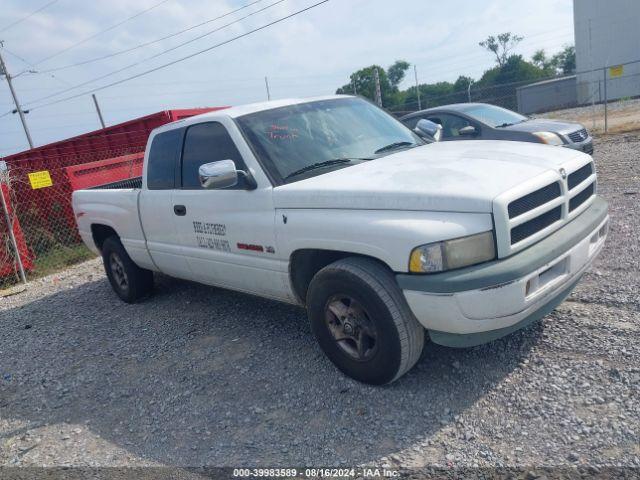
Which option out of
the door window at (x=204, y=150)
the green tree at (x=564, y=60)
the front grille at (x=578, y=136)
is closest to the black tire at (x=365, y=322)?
the door window at (x=204, y=150)

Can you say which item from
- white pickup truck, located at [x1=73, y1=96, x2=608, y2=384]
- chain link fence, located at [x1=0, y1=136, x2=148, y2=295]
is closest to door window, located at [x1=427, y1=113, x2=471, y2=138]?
white pickup truck, located at [x1=73, y1=96, x2=608, y2=384]

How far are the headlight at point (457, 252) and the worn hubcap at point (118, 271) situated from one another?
4156 mm

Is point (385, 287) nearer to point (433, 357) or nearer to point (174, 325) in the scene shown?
point (433, 357)

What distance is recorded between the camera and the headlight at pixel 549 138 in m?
8.70

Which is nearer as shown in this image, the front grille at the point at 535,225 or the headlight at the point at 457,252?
the headlight at the point at 457,252

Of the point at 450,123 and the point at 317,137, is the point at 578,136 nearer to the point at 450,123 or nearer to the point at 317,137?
the point at 450,123

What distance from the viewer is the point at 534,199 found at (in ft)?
10.1

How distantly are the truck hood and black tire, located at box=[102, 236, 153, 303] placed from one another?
2.89 meters

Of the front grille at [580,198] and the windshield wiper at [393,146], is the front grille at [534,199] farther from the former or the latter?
the windshield wiper at [393,146]

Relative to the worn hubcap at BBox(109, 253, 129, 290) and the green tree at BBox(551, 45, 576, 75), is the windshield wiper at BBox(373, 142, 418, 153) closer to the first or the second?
the worn hubcap at BBox(109, 253, 129, 290)

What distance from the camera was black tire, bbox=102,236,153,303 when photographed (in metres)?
5.87

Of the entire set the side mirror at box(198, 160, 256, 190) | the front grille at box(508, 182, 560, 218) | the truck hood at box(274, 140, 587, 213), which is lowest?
the front grille at box(508, 182, 560, 218)

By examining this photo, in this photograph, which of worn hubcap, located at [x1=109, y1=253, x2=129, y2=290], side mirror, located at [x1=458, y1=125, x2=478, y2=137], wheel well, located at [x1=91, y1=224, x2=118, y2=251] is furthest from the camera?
side mirror, located at [x1=458, y1=125, x2=478, y2=137]

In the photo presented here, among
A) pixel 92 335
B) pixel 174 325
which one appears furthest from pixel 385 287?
pixel 92 335
